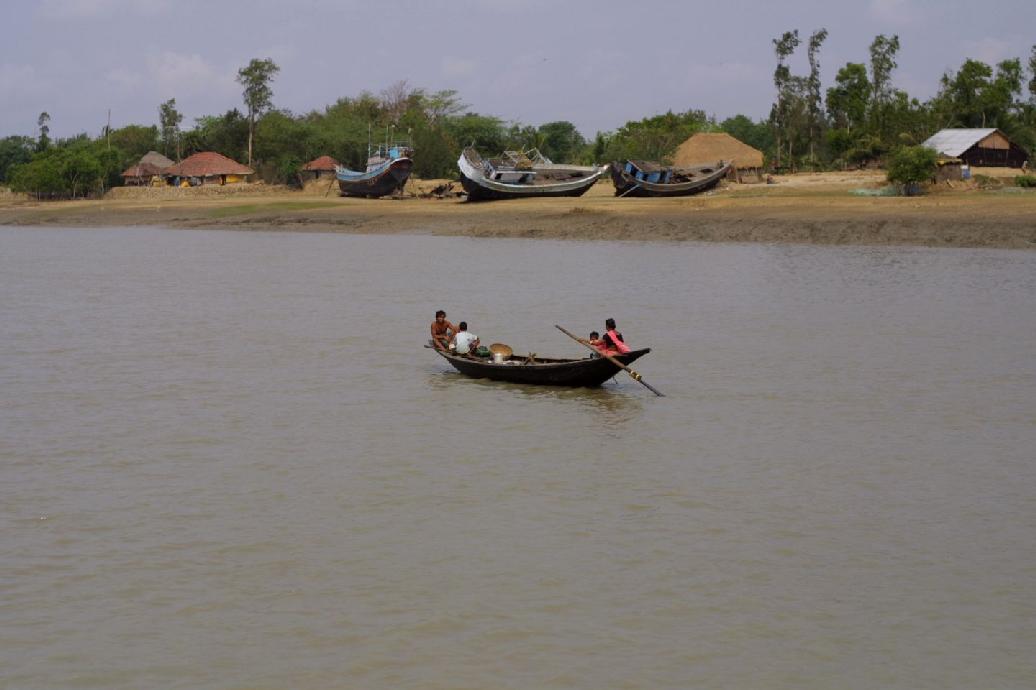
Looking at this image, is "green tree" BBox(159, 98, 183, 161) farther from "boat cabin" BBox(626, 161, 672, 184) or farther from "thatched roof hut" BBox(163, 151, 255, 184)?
"boat cabin" BBox(626, 161, 672, 184)

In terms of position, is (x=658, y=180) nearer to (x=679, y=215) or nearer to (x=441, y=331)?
(x=679, y=215)

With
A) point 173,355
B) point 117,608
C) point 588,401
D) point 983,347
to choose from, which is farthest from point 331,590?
point 983,347

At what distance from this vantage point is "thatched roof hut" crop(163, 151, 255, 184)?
80.0m

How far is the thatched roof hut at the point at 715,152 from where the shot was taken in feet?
215

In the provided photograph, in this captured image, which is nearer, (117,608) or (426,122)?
(117,608)

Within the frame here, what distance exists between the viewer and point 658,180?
187 feet

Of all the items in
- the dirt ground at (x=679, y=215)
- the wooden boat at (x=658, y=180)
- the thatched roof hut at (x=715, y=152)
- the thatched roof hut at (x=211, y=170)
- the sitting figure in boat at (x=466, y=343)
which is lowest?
the sitting figure in boat at (x=466, y=343)

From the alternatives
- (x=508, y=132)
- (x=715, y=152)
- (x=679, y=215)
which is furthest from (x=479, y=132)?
(x=679, y=215)

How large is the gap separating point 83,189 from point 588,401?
69105 millimetres

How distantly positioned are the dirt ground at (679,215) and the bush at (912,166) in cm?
88

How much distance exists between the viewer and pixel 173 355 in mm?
21500

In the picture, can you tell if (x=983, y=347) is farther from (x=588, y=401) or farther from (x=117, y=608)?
(x=117, y=608)

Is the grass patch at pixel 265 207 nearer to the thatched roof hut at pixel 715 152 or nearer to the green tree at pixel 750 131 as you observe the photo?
the thatched roof hut at pixel 715 152

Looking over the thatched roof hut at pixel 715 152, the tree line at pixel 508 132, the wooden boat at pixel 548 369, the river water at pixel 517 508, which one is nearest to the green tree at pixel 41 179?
the tree line at pixel 508 132
